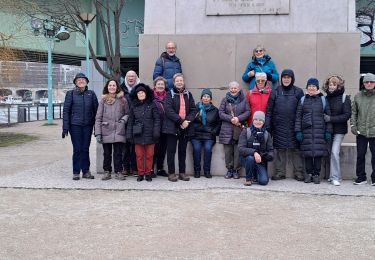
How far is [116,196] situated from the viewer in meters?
7.15

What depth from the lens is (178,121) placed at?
8.07 m

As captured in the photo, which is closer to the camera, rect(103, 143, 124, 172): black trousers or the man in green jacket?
the man in green jacket

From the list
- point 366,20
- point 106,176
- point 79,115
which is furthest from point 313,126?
point 366,20

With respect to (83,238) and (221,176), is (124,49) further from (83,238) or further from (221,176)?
(83,238)

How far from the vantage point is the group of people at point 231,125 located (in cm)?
786

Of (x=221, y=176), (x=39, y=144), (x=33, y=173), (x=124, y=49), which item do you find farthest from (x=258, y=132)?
A: (x=124, y=49)

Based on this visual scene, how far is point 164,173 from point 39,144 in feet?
28.3

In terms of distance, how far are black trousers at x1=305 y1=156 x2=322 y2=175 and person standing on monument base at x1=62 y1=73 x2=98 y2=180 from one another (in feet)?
12.2

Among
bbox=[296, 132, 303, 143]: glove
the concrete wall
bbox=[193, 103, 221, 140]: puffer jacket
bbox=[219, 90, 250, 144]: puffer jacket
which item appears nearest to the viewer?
bbox=[296, 132, 303, 143]: glove

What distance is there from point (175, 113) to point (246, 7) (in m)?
2.75

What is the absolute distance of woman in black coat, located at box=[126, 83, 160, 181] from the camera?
8.00 m

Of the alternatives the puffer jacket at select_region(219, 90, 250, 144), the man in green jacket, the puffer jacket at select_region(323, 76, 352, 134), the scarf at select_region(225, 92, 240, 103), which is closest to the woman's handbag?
the puffer jacket at select_region(219, 90, 250, 144)

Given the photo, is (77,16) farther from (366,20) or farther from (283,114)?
(283,114)

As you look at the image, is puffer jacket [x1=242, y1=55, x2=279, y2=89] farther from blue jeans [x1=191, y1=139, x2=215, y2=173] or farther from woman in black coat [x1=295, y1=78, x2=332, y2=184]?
blue jeans [x1=191, y1=139, x2=215, y2=173]
